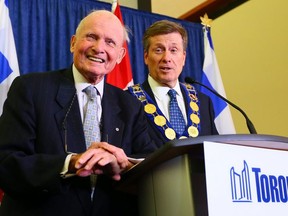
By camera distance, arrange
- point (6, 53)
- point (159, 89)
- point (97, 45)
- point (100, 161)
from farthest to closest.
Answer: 1. point (6, 53)
2. point (159, 89)
3. point (97, 45)
4. point (100, 161)

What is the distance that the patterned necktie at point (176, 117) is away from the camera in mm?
2049

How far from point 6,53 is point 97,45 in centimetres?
180

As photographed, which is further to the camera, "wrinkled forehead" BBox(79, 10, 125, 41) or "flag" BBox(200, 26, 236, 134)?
"flag" BBox(200, 26, 236, 134)

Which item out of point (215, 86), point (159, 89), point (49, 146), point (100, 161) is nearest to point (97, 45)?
point (49, 146)

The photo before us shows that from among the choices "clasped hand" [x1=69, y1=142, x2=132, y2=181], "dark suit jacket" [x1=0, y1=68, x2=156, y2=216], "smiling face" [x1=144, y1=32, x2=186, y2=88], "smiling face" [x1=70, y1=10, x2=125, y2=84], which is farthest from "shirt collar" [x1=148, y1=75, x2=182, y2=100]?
"clasped hand" [x1=69, y1=142, x2=132, y2=181]

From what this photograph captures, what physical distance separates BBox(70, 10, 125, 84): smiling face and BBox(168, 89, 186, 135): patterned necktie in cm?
55

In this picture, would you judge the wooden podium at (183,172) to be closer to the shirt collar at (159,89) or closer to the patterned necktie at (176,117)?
the patterned necktie at (176,117)

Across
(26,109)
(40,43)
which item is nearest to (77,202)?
(26,109)

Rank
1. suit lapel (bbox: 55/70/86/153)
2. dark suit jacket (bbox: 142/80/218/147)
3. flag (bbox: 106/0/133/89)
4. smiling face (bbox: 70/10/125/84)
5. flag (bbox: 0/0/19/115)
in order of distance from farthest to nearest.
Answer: flag (bbox: 106/0/133/89) → flag (bbox: 0/0/19/115) → dark suit jacket (bbox: 142/80/218/147) → smiling face (bbox: 70/10/125/84) → suit lapel (bbox: 55/70/86/153)

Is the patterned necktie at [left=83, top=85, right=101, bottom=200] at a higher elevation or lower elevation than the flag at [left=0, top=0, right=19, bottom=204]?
lower

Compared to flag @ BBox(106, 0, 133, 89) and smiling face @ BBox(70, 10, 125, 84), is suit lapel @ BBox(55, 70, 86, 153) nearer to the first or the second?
smiling face @ BBox(70, 10, 125, 84)

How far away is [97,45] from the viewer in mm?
1564

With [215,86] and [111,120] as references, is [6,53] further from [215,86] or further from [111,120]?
[111,120]

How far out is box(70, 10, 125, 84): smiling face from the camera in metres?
1.53
